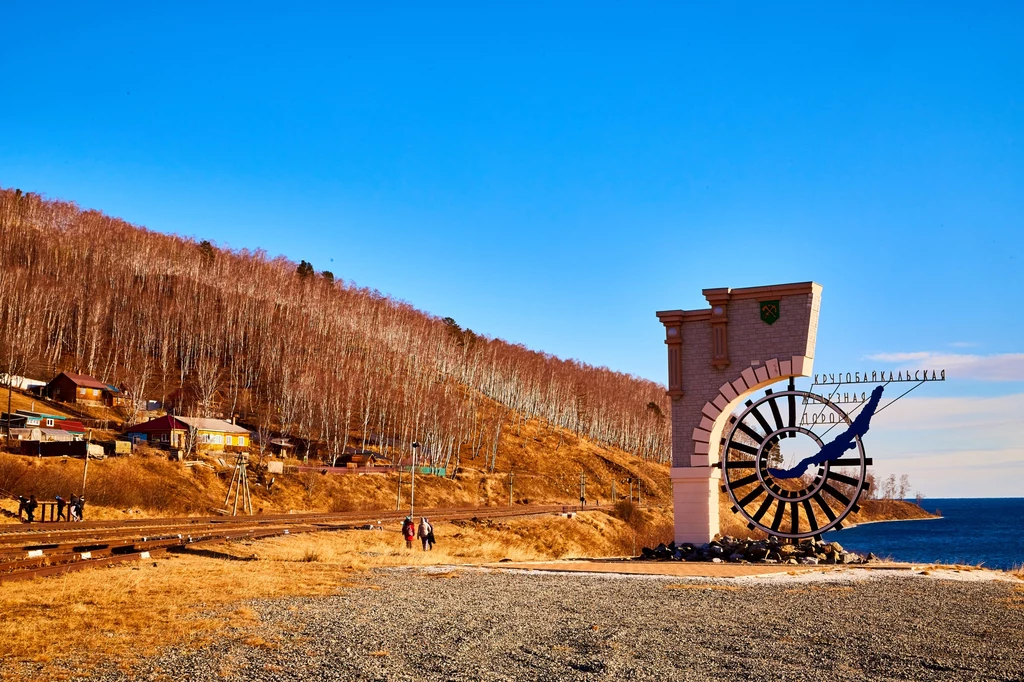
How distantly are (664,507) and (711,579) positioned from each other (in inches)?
2594

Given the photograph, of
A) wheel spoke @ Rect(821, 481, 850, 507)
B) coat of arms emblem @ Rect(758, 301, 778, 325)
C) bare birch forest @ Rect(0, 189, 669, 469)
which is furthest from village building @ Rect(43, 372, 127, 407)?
wheel spoke @ Rect(821, 481, 850, 507)

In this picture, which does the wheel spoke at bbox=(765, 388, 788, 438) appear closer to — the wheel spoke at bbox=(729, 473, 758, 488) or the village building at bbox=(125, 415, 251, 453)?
the wheel spoke at bbox=(729, 473, 758, 488)

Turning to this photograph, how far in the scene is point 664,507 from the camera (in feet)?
284

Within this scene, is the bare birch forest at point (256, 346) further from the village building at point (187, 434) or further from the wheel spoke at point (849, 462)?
the wheel spoke at point (849, 462)

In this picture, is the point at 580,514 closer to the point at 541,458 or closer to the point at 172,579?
the point at 541,458

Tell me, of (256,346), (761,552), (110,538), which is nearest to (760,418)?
(761,552)

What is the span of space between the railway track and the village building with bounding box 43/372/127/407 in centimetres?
4464

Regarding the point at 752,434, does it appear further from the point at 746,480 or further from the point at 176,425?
the point at 176,425

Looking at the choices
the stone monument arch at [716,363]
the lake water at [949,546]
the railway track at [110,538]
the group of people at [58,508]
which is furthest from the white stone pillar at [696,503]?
the lake water at [949,546]

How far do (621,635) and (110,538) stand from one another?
2234 cm

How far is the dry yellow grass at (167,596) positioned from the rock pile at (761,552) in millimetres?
5362

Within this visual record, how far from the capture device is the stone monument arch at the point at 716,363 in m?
29.8

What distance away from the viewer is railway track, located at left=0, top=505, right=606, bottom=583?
66.1 feet

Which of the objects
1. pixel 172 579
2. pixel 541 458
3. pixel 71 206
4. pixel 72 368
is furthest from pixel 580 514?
pixel 71 206
